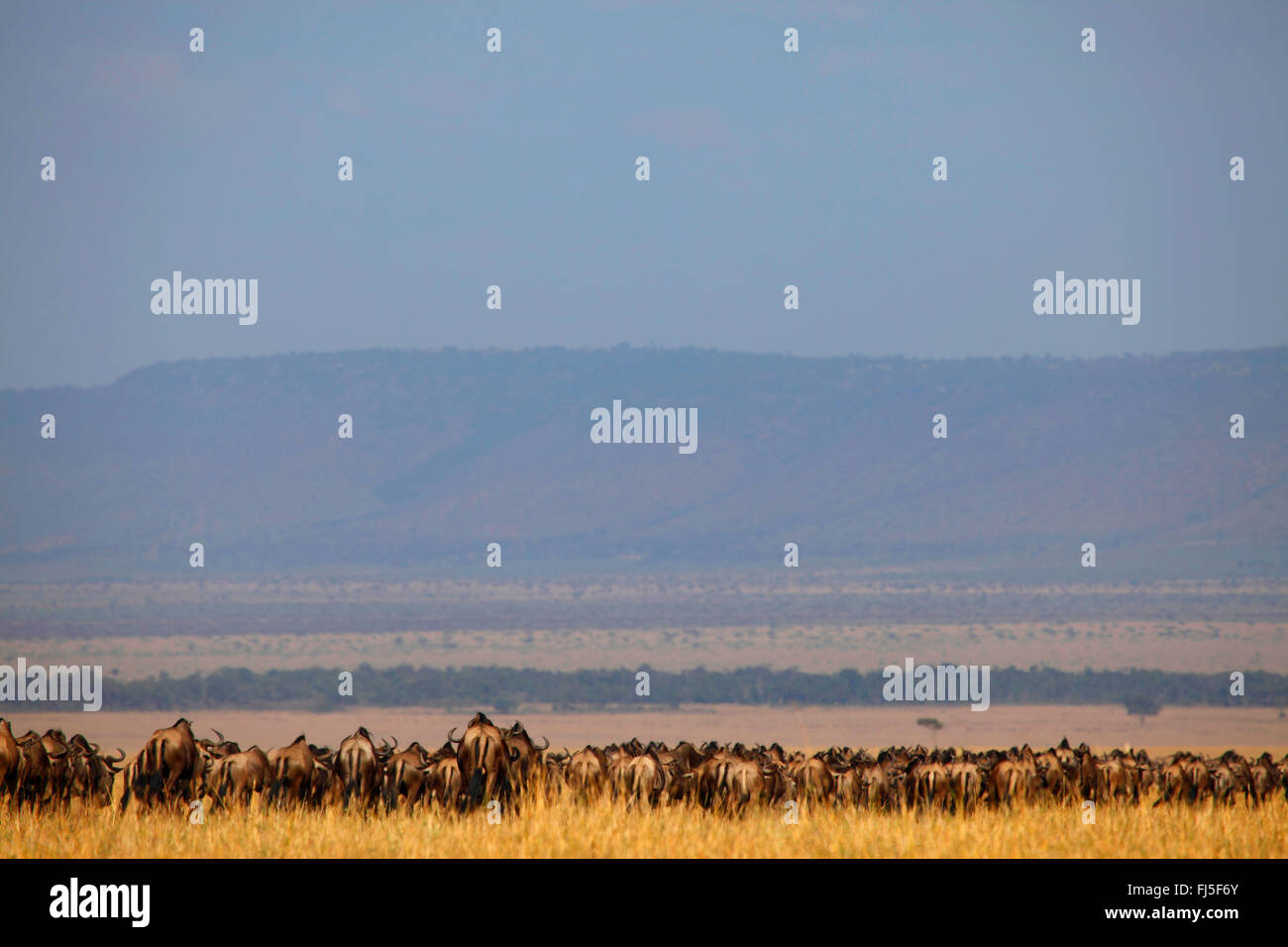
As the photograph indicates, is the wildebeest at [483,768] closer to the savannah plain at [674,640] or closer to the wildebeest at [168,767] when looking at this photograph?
the wildebeest at [168,767]

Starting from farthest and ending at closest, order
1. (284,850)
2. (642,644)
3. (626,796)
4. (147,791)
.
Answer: (642,644) < (626,796) < (147,791) < (284,850)

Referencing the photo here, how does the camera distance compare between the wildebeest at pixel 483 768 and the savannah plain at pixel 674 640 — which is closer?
the wildebeest at pixel 483 768

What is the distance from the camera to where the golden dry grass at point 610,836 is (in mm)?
16953

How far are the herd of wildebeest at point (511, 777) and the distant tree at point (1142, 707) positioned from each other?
218 feet

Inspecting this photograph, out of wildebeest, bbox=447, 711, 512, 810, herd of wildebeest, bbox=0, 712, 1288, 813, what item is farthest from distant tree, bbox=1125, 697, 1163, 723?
wildebeest, bbox=447, 711, 512, 810

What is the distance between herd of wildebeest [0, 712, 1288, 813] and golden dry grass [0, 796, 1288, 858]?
591mm

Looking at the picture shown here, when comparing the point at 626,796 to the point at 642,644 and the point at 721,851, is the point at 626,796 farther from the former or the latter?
the point at 642,644

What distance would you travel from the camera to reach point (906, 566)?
13988 cm

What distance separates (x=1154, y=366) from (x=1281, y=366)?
1358cm

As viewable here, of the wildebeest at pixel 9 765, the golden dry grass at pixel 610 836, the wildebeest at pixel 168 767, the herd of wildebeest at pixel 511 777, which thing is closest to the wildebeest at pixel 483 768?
the herd of wildebeest at pixel 511 777

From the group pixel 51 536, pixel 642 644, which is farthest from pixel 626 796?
pixel 51 536

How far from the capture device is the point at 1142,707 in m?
90.8

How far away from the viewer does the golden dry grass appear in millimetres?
16953

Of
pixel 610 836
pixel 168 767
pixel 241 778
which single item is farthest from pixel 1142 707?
pixel 610 836
